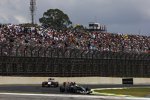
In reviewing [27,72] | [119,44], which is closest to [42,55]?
[27,72]

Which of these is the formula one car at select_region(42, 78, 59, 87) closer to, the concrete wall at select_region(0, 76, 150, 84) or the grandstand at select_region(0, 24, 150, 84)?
the grandstand at select_region(0, 24, 150, 84)

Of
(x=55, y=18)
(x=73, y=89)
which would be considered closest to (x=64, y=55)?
(x=73, y=89)

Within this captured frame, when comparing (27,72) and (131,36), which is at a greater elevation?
(131,36)

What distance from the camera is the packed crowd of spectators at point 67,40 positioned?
62.3 metres

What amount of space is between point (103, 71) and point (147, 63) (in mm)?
9004

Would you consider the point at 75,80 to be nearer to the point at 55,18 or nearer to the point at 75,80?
the point at 75,80

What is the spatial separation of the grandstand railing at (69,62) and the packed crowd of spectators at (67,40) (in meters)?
1.26

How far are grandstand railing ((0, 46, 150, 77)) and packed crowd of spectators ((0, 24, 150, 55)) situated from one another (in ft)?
4.12

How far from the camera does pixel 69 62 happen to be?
62750 mm

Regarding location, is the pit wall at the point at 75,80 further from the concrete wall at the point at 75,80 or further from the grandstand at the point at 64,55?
the grandstand at the point at 64,55

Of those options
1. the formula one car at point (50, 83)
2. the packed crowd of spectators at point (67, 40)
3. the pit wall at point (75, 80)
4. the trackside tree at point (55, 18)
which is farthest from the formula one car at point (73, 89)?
the trackside tree at point (55, 18)

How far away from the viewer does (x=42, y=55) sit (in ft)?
193

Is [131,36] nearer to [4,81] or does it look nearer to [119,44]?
[119,44]

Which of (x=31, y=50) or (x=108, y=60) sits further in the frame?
(x=108, y=60)
